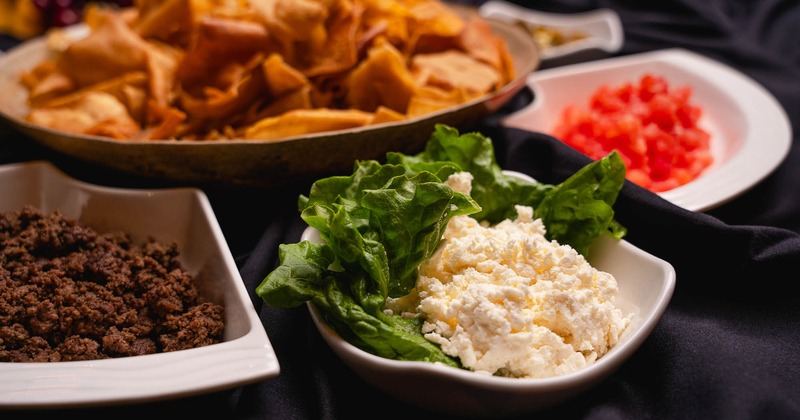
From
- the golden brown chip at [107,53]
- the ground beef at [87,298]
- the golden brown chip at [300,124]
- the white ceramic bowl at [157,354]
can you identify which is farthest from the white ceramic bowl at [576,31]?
the ground beef at [87,298]

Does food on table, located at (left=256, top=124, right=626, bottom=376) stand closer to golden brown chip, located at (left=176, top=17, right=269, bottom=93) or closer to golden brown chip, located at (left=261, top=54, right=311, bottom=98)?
golden brown chip, located at (left=261, top=54, right=311, bottom=98)

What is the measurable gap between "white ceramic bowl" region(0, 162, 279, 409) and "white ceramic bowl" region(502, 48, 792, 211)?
102 cm

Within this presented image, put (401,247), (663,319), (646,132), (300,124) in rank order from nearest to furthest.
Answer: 1. (401,247)
2. (663,319)
3. (300,124)
4. (646,132)

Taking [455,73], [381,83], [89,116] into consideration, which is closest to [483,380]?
[381,83]

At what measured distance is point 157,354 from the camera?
1080 mm

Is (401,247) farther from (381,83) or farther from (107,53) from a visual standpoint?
(107,53)

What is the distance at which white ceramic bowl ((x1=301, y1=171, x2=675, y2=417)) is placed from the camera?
3.31ft

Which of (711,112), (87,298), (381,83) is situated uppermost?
(381,83)

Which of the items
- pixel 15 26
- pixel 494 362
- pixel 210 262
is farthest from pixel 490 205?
pixel 15 26

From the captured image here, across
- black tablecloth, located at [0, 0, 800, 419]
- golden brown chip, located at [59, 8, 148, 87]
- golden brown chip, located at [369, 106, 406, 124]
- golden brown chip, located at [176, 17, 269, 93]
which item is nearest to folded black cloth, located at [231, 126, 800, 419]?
black tablecloth, located at [0, 0, 800, 419]

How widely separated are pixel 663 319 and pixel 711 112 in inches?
46.3

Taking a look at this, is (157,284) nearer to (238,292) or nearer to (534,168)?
(238,292)

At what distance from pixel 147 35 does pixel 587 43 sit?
1650 mm

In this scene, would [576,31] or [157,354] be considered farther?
[576,31]
